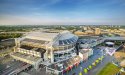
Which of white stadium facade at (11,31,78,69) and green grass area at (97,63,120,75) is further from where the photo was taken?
white stadium facade at (11,31,78,69)

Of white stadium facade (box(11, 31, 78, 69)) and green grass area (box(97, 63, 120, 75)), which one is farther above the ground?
white stadium facade (box(11, 31, 78, 69))

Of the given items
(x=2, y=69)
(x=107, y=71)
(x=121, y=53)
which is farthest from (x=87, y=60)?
(x=2, y=69)

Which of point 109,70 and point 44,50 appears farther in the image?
point 44,50

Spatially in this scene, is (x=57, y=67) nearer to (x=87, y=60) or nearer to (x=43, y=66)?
(x=43, y=66)

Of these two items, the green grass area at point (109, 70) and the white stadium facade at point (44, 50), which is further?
the white stadium facade at point (44, 50)

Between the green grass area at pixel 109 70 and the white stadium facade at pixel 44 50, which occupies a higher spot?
the white stadium facade at pixel 44 50

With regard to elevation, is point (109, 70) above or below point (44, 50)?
below
